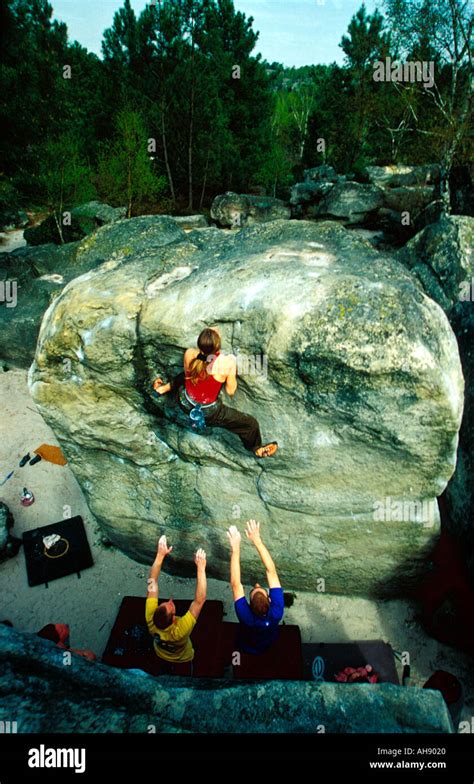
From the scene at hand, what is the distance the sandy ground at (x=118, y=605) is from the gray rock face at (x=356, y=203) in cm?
2086

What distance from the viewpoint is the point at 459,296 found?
6.98m

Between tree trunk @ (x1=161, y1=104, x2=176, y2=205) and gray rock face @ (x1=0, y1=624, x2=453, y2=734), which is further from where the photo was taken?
tree trunk @ (x1=161, y1=104, x2=176, y2=205)

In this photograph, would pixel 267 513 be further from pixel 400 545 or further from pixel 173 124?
pixel 173 124

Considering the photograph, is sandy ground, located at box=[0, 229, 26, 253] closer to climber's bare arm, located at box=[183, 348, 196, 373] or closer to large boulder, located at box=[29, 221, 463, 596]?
large boulder, located at box=[29, 221, 463, 596]

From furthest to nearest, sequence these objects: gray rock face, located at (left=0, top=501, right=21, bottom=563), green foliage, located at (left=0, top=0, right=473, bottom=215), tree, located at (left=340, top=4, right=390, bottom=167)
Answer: tree, located at (left=340, top=4, right=390, bottom=167)
green foliage, located at (left=0, top=0, right=473, bottom=215)
gray rock face, located at (left=0, top=501, right=21, bottom=563)

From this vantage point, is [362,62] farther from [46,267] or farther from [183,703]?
[183,703]

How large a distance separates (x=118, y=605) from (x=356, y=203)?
74.9 ft

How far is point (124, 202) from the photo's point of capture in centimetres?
2447

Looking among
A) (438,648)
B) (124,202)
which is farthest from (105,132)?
(438,648)

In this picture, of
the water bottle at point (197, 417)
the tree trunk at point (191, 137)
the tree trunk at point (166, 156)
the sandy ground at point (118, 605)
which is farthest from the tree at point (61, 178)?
the water bottle at point (197, 417)

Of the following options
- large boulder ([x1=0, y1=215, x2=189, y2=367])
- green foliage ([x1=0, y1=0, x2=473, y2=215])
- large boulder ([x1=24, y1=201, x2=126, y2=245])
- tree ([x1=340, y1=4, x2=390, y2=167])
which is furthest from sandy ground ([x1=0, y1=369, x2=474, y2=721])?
tree ([x1=340, y1=4, x2=390, y2=167])

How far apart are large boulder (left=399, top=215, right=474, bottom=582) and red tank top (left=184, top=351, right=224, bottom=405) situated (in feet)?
13.3

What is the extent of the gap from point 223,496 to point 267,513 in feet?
2.30

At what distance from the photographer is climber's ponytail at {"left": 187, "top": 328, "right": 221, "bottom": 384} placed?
4.71 m
